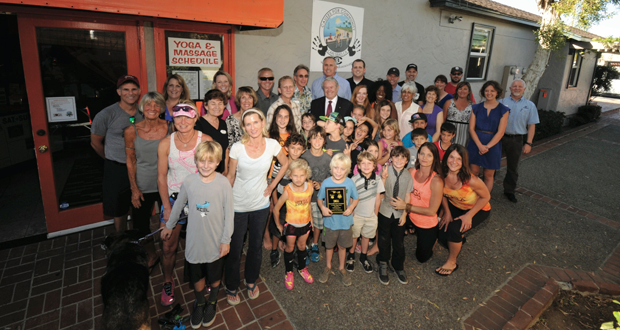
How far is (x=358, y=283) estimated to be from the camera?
3855 millimetres

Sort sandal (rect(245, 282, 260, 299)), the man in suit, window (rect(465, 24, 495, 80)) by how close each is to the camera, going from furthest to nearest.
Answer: window (rect(465, 24, 495, 80)), the man in suit, sandal (rect(245, 282, 260, 299))

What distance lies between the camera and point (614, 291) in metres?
4.01

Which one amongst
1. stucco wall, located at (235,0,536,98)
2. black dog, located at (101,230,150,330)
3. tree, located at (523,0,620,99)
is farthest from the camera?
tree, located at (523,0,620,99)

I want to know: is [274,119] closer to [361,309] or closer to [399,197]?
[399,197]

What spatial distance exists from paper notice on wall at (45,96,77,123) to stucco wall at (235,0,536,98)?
241cm

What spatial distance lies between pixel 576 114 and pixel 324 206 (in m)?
17.7

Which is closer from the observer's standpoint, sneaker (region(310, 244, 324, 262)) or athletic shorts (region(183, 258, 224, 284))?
athletic shorts (region(183, 258, 224, 284))

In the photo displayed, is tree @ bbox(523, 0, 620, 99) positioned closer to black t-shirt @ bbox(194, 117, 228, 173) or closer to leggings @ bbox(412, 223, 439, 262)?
leggings @ bbox(412, 223, 439, 262)

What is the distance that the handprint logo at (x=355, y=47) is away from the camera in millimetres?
7121

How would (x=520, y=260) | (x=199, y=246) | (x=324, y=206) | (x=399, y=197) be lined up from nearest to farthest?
(x=199, y=246) → (x=324, y=206) → (x=399, y=197) → (x=520, y=260)

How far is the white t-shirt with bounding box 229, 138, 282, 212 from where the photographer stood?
3.24 metres

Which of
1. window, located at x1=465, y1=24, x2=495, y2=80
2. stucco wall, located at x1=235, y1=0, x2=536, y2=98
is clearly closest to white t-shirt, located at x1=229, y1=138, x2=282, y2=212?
stucco wall, located at x1=235, y1=0, x2=536, y2=98

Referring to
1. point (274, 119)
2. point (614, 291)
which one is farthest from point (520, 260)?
point (274, 119)

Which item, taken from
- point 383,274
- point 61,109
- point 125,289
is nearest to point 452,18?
point 383,274
